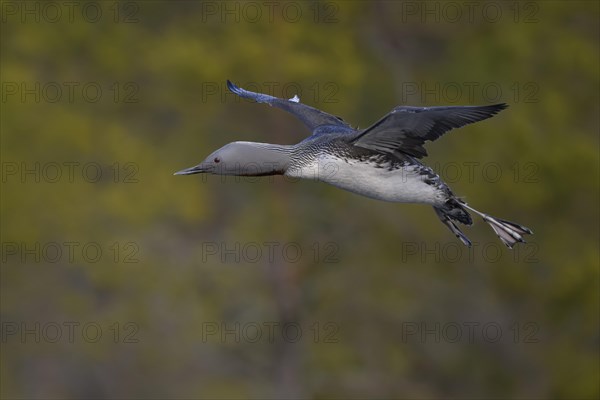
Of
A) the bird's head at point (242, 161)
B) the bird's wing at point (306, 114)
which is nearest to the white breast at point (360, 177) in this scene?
the bird's head at point (242, 161)

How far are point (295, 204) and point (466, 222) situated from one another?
31.5 feet

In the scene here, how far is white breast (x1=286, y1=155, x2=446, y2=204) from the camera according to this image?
6961 millimetres

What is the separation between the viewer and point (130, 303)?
17.5 meters

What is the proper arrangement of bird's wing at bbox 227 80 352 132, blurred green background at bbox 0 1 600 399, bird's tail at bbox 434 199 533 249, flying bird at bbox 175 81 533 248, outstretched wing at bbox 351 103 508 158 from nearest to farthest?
1. outstretched wing at bbox 351 103 508 158
2. flying bird at bbox 175 81 533 248
3. bird's tail at bbox 434 199 533 249
4. bird's wing at bbox 227 80 352 132
5. blurred green background at bbox 0 1 600 399

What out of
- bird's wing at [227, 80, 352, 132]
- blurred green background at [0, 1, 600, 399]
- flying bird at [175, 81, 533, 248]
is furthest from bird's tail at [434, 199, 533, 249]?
blurred green background at [0, 1, 600, 399]

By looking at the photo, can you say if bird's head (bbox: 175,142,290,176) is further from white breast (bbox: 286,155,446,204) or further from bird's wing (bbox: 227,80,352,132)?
bird's wing (bbox: 227,80,352,132)

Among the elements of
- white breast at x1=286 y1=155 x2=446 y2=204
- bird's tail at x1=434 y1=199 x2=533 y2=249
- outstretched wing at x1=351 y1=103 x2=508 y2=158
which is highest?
outstretched wing at x1=351 y1=103 x2=508 y2=158

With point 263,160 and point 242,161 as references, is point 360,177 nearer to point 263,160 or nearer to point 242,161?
point 263,160

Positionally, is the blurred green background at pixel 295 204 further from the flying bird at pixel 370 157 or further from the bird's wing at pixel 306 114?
the flying bird at pixel 370 157

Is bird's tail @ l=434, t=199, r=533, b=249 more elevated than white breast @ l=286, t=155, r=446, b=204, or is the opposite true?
white breast @ l=286, t=155, r=446, b=204

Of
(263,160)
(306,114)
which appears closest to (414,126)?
(263,160)

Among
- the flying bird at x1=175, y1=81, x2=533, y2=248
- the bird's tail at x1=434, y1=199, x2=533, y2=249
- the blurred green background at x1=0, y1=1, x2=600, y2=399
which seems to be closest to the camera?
the flying bird at x1=175, y1=81, x2=533, y2=248

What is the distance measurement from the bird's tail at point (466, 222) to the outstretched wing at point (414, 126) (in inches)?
21.0

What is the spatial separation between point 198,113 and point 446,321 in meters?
4.70
